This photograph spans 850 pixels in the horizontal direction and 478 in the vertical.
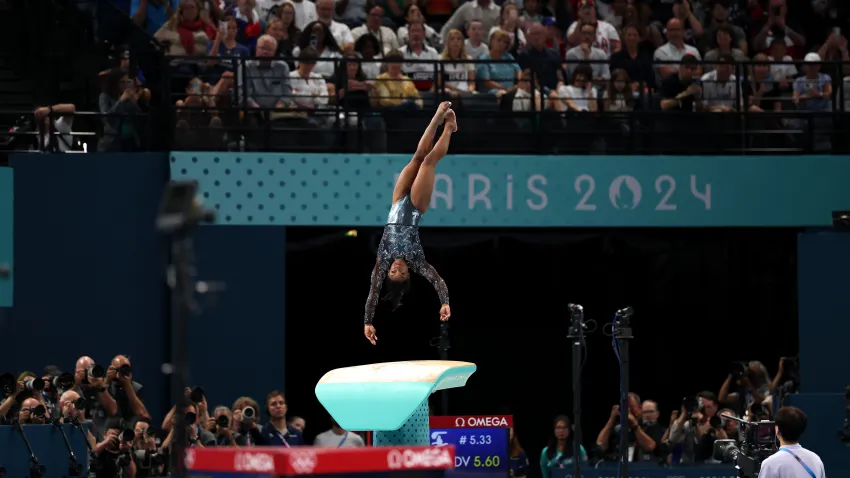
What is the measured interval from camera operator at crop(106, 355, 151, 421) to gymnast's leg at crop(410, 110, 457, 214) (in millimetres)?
2893

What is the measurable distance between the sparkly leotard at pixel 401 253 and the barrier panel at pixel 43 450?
2273mm

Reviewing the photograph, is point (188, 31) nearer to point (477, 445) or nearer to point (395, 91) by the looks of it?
point (395, 91)

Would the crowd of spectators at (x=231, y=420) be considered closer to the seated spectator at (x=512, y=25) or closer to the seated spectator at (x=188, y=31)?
the seated spectator at (x=188, y=31)

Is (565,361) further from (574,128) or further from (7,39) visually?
(7,39)

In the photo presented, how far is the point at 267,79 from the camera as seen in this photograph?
1335cm

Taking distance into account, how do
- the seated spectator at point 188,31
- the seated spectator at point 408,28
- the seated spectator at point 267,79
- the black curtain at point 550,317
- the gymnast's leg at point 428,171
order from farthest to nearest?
1. the black curtain at point 550,317
2. the seated spectator at point 408,28
3. the seated spectator at point 188,31
4. the seated spectator at point 267,79
5. the gymnast's leg at point 428,171

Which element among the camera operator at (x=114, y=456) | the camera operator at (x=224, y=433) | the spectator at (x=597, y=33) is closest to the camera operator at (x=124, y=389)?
the camera operator at (x=224, y=433)

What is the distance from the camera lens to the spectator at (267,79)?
43.5 feet

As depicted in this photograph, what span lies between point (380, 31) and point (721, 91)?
344cm

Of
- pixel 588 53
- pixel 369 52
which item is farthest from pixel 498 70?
pixel 369 52

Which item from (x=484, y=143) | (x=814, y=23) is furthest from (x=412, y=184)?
(x=814, y=23)

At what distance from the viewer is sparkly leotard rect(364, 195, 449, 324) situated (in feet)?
32.9

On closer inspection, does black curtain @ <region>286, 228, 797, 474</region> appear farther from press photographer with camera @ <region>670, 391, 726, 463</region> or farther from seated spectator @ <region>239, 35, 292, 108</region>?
press photographer with camera @ <region>670, 391, 726, 463</region>

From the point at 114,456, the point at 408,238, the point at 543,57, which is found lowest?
the point at 114,456
